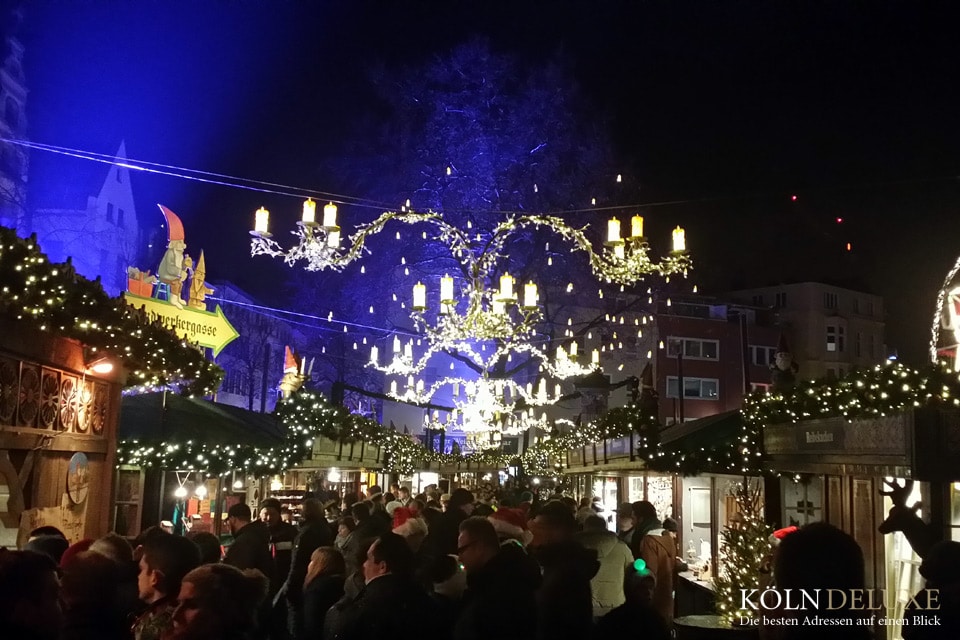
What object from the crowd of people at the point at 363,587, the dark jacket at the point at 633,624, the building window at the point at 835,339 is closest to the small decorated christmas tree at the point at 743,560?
the crowd of people at the point at 363,587

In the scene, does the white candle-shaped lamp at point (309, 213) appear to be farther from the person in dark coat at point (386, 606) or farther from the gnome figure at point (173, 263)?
the person in dark coat at point (386, 606)

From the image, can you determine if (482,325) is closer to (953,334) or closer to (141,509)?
(141,509)

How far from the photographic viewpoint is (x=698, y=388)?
49.3 meters

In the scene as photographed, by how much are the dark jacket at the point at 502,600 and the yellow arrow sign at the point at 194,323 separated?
29.9 ft

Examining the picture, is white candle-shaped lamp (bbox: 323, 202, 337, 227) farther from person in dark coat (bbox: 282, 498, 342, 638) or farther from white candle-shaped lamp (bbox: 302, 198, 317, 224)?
person in dark coat (bbox: 282, 498, 342, 638)

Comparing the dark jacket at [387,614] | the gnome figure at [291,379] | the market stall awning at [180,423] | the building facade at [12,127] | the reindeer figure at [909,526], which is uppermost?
the building facade at [12,127]

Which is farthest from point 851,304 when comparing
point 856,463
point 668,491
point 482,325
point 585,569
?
point 585,569

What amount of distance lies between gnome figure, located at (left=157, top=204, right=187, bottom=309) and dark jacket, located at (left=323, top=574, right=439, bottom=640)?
9709 mm

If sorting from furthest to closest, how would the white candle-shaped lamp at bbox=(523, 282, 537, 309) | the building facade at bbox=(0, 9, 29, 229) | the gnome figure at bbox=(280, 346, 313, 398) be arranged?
the building facade at bbox=(0, 9, 29, 229), the gnome figure at bbox=(280, 346, 313, 398), the white candle-shaped lamp at bbox=(523, 282, 537, 309)

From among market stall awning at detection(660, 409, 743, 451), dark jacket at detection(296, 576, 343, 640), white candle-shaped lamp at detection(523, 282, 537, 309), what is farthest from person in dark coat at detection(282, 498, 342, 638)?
market stall awning at detection(660, 409, 743, 451)

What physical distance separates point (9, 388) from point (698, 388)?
1775 inches

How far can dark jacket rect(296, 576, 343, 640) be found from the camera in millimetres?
6355

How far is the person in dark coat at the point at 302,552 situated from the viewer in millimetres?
7277

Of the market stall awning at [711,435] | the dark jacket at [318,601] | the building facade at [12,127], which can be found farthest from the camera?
the building facade at [12,127]
